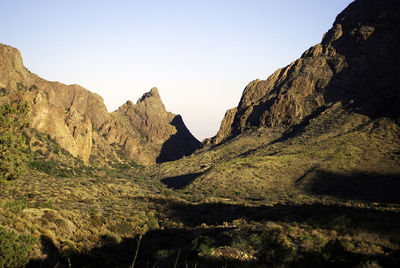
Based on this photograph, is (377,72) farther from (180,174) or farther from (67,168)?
(67,168)

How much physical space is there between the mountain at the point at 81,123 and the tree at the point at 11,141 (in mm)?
61361

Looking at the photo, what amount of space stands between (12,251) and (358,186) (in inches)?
2050

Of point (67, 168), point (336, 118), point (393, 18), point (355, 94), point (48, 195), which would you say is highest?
point (393, 18)

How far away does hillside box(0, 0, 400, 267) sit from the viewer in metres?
16.5

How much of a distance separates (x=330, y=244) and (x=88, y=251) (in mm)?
15208

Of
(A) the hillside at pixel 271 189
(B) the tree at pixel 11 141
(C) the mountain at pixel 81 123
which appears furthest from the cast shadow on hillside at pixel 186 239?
(C) the mountain at pixel 81 123

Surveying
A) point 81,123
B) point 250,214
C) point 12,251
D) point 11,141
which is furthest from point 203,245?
point 81,123

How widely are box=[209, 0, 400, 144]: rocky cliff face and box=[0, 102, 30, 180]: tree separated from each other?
79344mm

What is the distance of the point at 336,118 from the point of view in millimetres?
82125

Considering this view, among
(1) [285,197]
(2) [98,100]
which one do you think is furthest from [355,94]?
(2) [98,100]

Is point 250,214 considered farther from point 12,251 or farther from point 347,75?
point 347,75

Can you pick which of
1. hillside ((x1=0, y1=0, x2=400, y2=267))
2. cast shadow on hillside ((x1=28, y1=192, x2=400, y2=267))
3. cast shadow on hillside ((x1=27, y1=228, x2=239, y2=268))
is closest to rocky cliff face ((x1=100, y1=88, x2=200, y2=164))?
hillside ((x1=0, y1=0, x2=400, y2=267))

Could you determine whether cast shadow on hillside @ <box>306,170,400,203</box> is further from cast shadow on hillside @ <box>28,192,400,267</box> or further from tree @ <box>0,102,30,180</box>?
tree @ <box>0,102,30,180</box>

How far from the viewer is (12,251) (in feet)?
45.8
